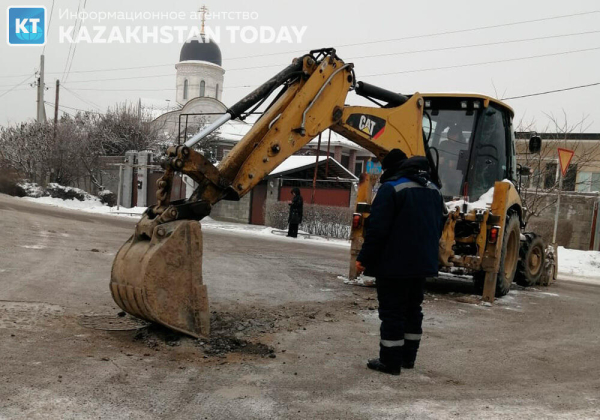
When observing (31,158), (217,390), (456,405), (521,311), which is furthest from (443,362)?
(31,158)

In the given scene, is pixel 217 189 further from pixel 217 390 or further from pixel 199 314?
pixel 217 390

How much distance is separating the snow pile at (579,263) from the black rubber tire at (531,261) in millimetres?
4899

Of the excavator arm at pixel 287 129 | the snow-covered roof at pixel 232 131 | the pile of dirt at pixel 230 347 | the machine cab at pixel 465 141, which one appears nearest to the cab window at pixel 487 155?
the machine cab at pixel 465 141

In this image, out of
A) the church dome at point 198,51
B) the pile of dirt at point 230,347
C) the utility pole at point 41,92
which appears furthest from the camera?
the church dome at point 198,51

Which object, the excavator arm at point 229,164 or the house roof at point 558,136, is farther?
the house roof at point 558,136

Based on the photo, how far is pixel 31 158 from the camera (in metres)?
35.4

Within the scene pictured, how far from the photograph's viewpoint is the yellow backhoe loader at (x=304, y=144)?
4.79 metres

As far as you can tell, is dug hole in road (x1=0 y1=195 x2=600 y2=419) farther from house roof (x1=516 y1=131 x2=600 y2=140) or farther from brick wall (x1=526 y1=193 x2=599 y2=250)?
house roof (x1=516 y1=131 x2=600 y2=140)

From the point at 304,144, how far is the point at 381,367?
2.73 m

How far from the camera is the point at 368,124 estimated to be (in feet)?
23.1

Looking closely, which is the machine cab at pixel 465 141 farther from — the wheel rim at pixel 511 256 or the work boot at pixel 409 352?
the work boot at pixel 409 352

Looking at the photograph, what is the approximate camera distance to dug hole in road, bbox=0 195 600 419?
3.66 meters

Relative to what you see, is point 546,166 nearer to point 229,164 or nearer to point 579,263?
point 579,263

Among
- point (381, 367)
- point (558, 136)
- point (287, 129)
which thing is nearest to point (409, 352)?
point (381, 367)
